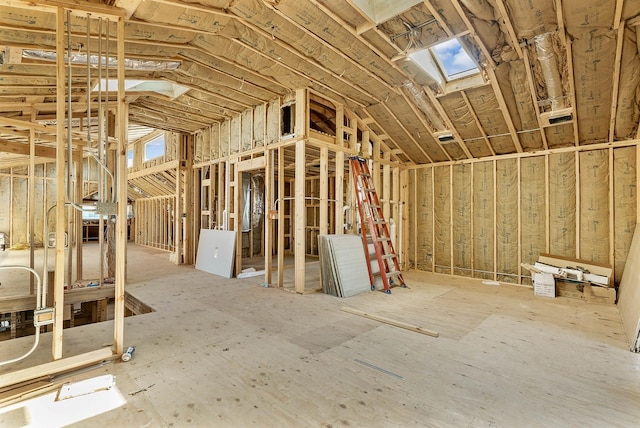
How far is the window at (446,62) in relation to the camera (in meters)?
4.92

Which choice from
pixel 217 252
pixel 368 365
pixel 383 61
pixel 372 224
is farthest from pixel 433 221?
pixel 368 365

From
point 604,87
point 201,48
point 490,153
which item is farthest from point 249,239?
point 604,87

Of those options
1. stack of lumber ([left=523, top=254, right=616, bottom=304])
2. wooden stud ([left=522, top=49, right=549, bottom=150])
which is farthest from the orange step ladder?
wooden stud ([left=522, top=49, right=549, bottom=150])

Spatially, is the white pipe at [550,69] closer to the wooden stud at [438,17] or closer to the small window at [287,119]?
the wooden stud at [438,17]

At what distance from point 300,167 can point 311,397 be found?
388cm

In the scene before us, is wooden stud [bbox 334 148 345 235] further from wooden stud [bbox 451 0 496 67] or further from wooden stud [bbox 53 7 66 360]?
wooden stud [bbox 53 7 66 360]

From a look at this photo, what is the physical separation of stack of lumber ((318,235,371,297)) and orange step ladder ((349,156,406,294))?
8.3 inches

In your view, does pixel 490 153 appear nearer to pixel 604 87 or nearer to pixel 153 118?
pixel 604 87

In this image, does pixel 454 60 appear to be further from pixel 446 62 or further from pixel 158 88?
pixel 158 88

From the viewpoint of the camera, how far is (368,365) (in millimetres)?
2807

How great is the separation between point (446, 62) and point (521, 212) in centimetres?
349

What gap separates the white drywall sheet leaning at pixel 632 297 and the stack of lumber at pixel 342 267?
11.2ft

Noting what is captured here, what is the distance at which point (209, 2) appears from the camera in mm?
3396

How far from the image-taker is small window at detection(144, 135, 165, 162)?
10016 mm
